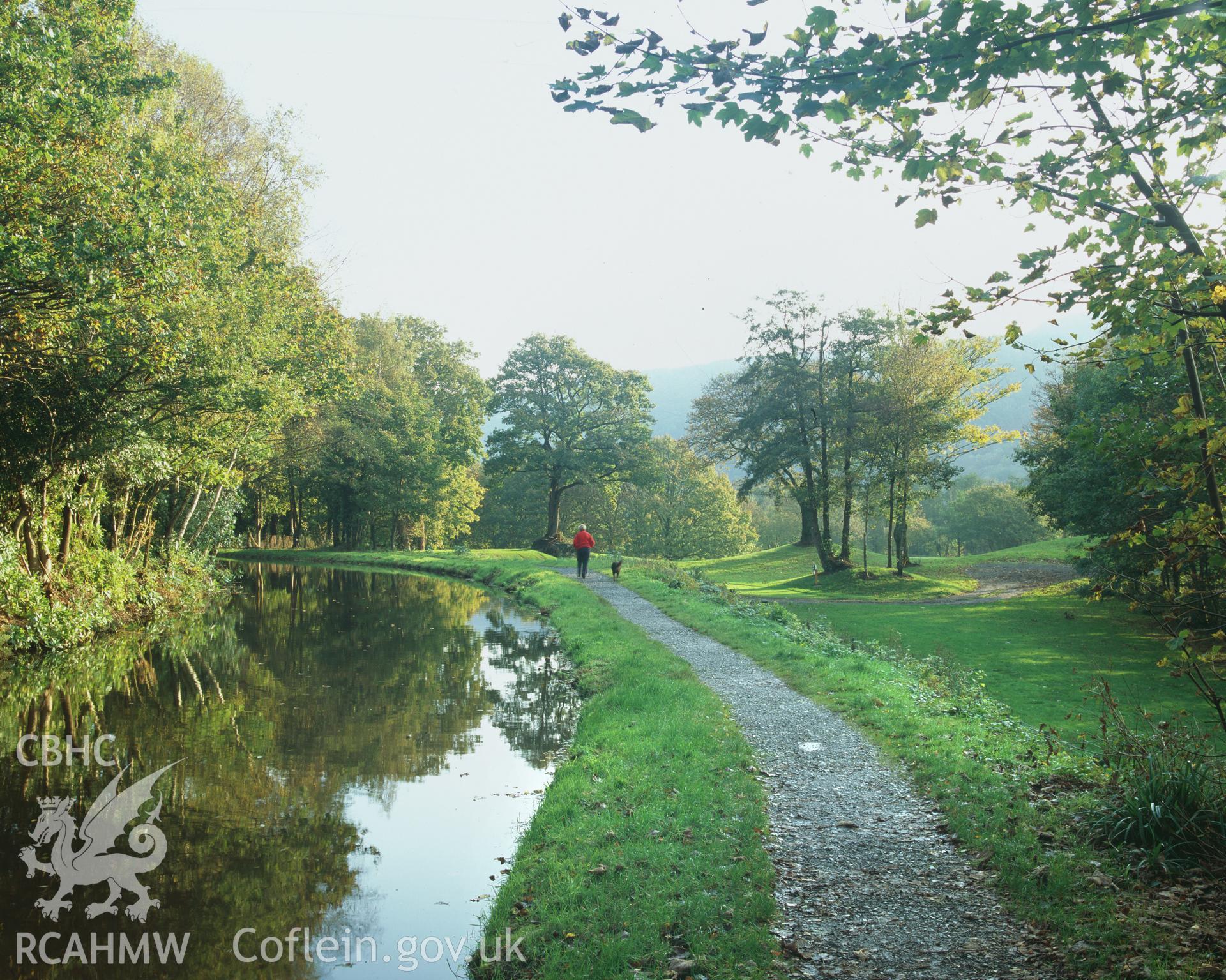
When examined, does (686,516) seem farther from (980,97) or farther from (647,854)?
(980,97)

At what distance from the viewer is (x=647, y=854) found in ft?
20.7

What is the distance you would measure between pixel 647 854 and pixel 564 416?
143 feet

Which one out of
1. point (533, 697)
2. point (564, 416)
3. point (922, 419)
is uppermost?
point (564, 416)

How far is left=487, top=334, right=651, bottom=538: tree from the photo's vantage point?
48469mm

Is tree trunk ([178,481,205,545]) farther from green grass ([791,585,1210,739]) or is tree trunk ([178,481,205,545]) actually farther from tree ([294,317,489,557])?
green grass ([791,585,1210,739])

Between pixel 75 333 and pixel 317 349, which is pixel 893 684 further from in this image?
pixel 317 349

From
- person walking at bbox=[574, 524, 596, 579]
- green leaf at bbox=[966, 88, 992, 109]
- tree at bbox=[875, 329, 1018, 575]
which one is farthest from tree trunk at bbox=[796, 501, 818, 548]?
green leaf at bbox=[966, 88, 992, 109]

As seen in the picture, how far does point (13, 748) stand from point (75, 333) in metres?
6.46

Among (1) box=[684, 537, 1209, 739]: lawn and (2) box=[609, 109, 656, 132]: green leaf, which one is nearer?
(2) box=[609, 109, 656, 132]: green leaf

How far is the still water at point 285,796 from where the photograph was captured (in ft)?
18.5

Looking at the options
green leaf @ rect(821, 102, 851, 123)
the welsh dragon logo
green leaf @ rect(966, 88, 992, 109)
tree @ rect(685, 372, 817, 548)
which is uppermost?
tree @ rect(685, 372, 817, 548)

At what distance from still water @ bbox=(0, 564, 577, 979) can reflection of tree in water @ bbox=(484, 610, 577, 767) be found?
0.17 feet

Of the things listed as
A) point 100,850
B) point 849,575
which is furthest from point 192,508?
point 849,575

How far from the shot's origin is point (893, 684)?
39.2 ft
